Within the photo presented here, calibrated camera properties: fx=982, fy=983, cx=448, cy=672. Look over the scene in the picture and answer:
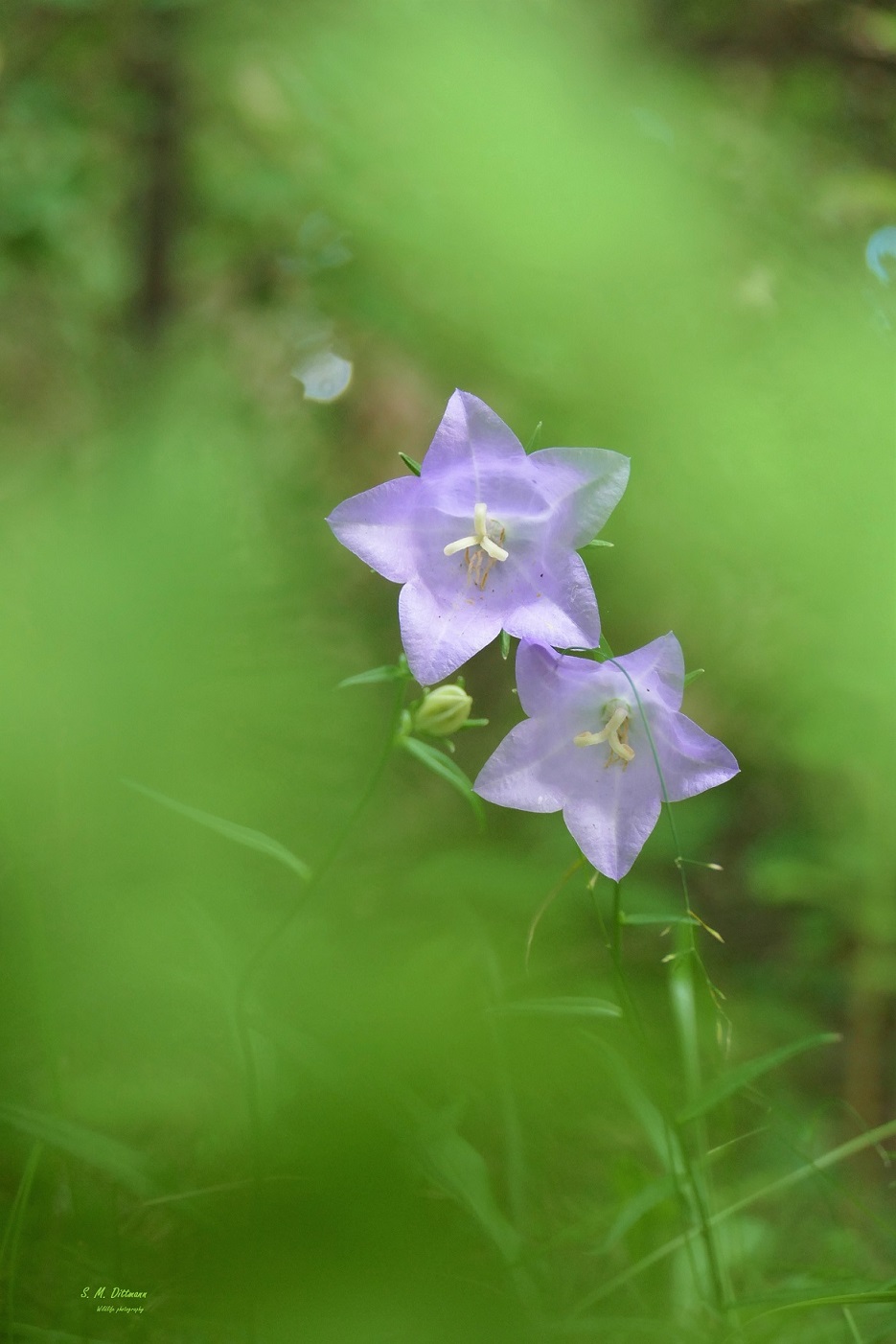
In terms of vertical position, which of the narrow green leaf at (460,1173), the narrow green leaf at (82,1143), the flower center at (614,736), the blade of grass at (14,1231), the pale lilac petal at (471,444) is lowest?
the blade of grass at (14,1231)

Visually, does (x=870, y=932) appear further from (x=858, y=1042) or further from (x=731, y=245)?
(x=731, y=245)

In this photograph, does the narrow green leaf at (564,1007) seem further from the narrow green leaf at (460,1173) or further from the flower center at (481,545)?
the flower center at (481,545)

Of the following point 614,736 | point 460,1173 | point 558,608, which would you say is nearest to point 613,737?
point 614,736

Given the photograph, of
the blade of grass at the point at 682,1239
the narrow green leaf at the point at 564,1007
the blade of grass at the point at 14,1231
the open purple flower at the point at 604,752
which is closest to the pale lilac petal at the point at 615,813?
the open purple flower at the point at 604,752

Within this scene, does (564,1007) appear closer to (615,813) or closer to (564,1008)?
(564,1008)

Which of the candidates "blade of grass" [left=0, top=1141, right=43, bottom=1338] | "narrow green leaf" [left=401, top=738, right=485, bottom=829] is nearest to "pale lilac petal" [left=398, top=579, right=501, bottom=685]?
"narrow green leaf" [left=401, top=738, right=485, bottom=829]
